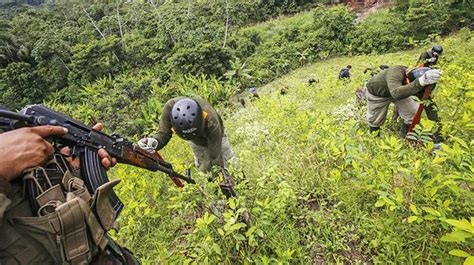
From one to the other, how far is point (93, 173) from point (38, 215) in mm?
538

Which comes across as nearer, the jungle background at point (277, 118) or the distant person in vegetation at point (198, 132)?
the jungle background at point (277, 118)

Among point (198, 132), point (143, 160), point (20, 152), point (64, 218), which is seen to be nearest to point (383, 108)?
point (198, 132)

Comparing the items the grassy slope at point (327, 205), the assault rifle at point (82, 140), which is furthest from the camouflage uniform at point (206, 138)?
the assault rifle at point (82, 140)

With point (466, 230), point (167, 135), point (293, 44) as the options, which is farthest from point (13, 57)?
point (466, 230)

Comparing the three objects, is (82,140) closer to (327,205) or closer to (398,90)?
(327,205)

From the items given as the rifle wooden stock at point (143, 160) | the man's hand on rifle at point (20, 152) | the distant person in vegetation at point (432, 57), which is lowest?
the distant person in vegetation at point (432, 57)

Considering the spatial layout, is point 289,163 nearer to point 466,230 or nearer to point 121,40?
point 466,230

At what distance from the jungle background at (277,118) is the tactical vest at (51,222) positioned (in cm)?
75

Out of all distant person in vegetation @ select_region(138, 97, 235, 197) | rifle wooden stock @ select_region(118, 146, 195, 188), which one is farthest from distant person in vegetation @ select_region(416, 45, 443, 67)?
rifle wooden stock @ select_region(118, 146, 195, 188)

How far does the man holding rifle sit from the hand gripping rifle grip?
25 centimetres

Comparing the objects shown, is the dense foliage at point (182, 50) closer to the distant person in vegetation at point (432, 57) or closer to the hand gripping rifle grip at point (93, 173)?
the distant person in vegetation at point (432, 57)

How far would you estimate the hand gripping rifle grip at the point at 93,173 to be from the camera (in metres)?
1.99

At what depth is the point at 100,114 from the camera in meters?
11.3

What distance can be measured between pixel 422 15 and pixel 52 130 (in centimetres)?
1549
